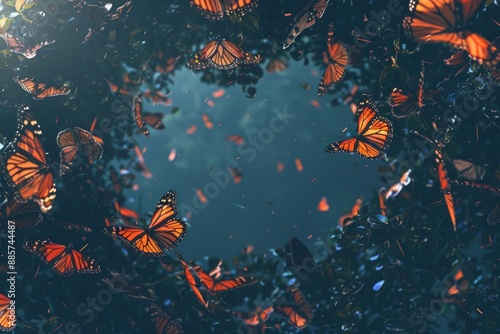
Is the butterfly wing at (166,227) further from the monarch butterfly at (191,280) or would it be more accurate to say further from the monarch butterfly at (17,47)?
the monarch butterfly at (17,47)

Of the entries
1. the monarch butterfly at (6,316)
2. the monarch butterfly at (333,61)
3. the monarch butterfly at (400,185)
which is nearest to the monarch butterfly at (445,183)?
the monarch butterfly at (400,185)

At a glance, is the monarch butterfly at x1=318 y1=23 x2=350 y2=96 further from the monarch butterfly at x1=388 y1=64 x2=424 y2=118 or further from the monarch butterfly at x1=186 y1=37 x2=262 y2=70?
the monarch butterfly at x1=186 y1=37 x2=262 y2=70

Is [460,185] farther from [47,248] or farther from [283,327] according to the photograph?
[47,248]

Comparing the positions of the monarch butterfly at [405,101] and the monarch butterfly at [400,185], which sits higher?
the monarch butterfly at [405,101]

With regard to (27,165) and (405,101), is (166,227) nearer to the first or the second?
(27,165)

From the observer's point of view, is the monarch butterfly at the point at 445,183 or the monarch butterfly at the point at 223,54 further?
the monarch butterfly at the point at 223,54

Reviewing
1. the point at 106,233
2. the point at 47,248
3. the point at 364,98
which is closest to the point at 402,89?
the point at 364,98

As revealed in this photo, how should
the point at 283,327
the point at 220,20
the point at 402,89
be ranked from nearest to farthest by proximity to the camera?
the point at 402,89 < the point at 220,20 < the point at 283,327
